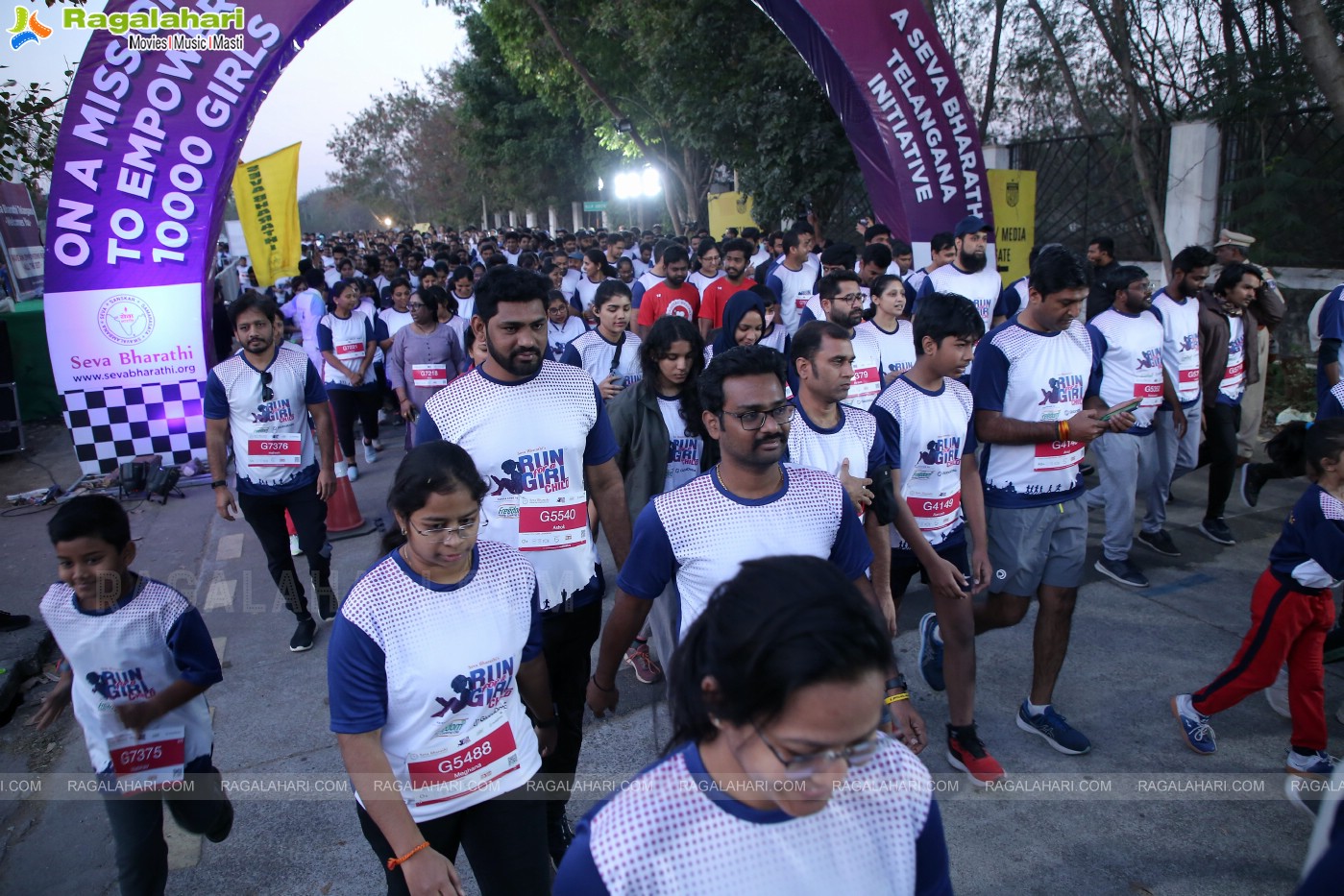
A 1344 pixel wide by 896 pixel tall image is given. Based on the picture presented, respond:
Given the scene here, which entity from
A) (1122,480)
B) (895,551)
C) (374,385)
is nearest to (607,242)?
(374,385)

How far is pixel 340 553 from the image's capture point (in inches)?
260

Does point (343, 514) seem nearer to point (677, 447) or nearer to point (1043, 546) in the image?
point (677, 447)

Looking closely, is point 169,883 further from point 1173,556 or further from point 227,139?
point 227,139

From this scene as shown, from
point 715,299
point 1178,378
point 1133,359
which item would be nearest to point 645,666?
point 1133,359

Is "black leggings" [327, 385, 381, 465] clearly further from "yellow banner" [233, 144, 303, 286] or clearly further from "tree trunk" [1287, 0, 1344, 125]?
"tree trunk" [1287, 0, 1344, 125]

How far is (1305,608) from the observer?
11.0ft

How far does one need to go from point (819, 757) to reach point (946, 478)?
258 centimetres

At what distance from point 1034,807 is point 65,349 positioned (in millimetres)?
8065

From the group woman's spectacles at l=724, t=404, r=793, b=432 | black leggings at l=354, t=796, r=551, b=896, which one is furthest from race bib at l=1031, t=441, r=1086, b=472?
black leggings at l=354, t=796, r=551, b=896

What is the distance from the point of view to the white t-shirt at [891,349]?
17.3 ft

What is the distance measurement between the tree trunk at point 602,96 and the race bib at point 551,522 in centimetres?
1880

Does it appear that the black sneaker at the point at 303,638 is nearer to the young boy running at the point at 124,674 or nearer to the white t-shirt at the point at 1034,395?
the young boy running at the point at 124,674

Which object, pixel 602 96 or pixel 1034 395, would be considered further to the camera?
pixel 602 96

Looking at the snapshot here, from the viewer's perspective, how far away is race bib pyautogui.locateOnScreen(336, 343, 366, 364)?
795cm
